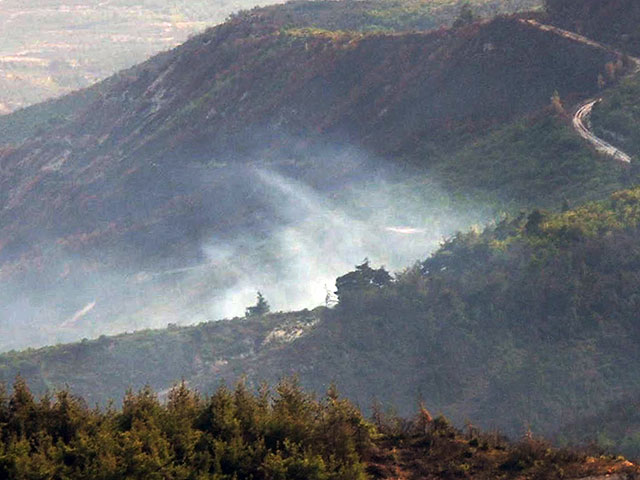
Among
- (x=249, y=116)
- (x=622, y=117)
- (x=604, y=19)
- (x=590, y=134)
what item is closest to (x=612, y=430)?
(x=590, y=134)

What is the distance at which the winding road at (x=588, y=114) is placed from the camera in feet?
231

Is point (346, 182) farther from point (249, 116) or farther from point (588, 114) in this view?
point (588, 114)

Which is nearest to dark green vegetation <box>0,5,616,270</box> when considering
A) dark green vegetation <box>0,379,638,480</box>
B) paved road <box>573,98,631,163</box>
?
paved road <box>573,98,631,163</box>

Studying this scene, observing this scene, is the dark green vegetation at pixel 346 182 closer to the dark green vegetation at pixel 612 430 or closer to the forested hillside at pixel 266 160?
the forested hillside at pixel 266 160

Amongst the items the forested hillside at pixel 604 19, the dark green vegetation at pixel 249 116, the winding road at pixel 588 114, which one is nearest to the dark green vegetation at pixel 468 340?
the winding road at pixel 588 114

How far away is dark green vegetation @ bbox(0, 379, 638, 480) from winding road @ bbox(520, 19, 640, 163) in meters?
46.5

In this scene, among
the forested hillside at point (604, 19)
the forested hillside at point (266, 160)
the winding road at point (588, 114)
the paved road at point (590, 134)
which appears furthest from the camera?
the forested hillside at point (604, 19)

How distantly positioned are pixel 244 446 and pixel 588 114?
58357 mm

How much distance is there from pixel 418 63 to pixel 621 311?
179 feet

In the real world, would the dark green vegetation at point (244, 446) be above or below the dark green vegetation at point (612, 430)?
above

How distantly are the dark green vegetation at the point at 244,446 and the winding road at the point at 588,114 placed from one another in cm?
4653

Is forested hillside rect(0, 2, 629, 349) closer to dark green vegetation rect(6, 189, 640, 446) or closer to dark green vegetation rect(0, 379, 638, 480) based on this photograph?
dark green vegetation rect(6, 189, 640, 446)

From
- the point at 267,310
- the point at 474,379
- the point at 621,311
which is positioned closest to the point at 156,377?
the point at 267,310

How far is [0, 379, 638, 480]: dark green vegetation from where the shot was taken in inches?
883
